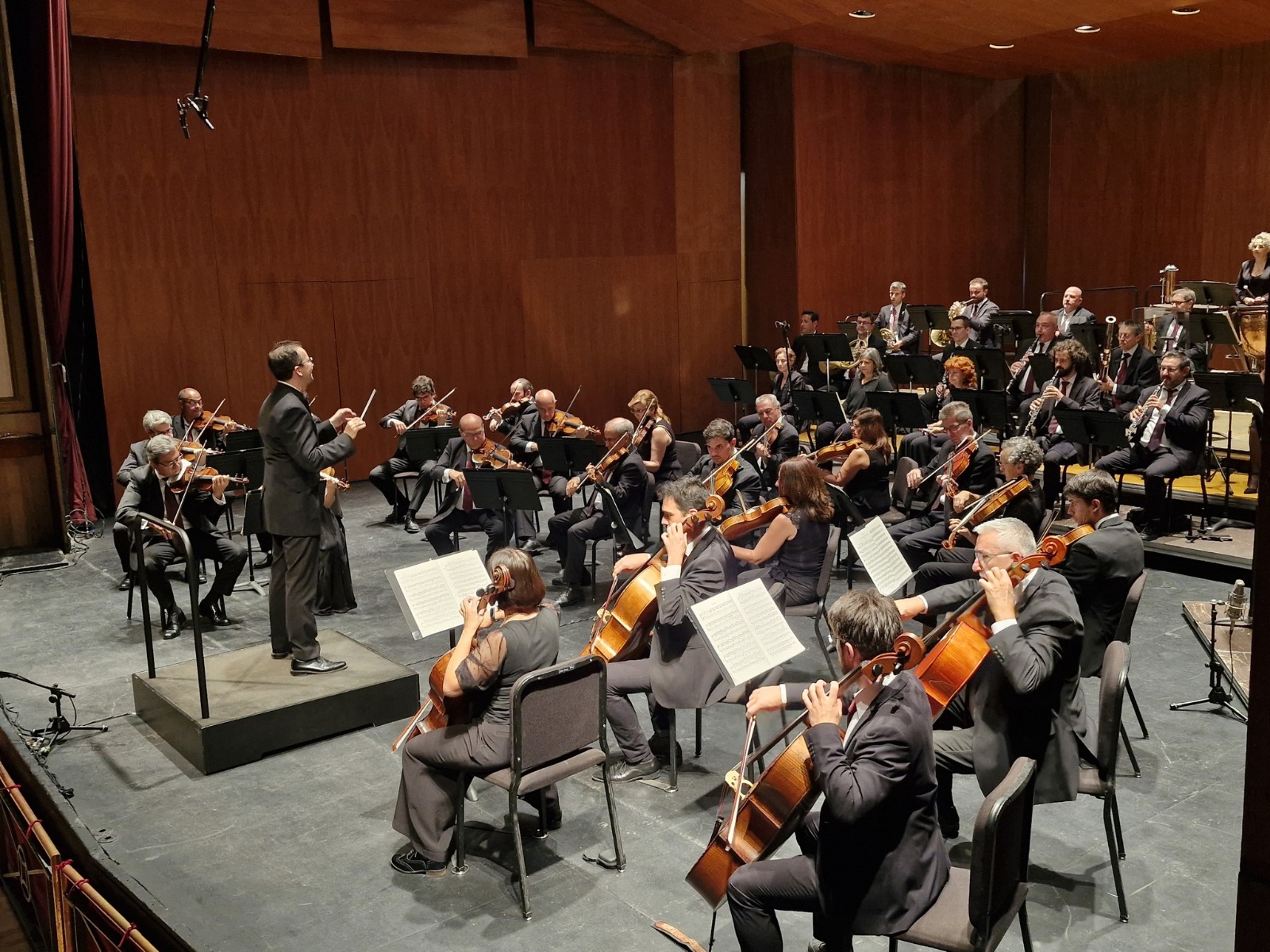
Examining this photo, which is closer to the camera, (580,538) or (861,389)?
(580,538)

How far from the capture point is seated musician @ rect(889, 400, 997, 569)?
699 centimetres

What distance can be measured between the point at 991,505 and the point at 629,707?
8.48ft

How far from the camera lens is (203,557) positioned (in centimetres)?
722

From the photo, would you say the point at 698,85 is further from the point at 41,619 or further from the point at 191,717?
the point at 191,717

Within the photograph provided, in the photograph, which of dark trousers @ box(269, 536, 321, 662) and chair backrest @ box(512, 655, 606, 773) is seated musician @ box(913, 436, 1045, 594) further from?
dark trousers @ box(269, 536, 321, 662)

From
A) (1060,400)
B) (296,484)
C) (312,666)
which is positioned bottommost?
(312,666)

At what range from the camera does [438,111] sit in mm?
11961

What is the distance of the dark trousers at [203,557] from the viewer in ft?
23.2

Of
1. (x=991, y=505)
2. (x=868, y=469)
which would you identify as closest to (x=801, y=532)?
(x=991, y=505)

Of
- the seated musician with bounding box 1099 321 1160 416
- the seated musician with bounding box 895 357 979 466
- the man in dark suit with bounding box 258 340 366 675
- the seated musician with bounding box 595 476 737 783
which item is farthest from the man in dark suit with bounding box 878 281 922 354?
the man in dark suit with bounding box 258 340 366 675

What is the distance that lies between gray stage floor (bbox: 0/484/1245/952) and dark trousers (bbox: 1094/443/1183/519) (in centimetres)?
197

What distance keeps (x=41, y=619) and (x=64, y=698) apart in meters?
1.64

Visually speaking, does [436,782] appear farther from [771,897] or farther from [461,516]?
[461,516]

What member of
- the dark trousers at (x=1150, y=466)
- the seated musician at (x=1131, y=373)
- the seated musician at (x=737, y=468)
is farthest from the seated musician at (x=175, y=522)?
the seated musician at (x=1131, y=373)
